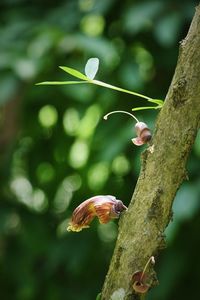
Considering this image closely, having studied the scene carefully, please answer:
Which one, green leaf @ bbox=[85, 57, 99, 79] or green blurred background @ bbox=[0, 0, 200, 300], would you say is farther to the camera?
green blurred background @ bbox=[0, 0, 200, 300]

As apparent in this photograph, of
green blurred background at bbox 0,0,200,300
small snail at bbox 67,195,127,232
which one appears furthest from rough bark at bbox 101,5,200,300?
green blurred background at bbox 0,0,200,300

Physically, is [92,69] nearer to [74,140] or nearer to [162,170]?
[162,170]

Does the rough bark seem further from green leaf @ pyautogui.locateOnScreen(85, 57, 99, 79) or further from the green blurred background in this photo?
the green blurred background

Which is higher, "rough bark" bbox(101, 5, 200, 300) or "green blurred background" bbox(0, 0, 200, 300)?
"rough bark" bbox(101, 5, 200, 300)

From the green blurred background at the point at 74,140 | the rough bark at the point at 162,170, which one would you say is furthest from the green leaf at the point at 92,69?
the green blurred background at the point at 74,140

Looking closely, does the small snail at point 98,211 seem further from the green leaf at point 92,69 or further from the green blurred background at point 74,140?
the green blurred background at point 74,140

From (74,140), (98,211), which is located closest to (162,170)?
(98,211)

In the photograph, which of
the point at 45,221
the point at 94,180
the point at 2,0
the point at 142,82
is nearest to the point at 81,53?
the point at 142,82
